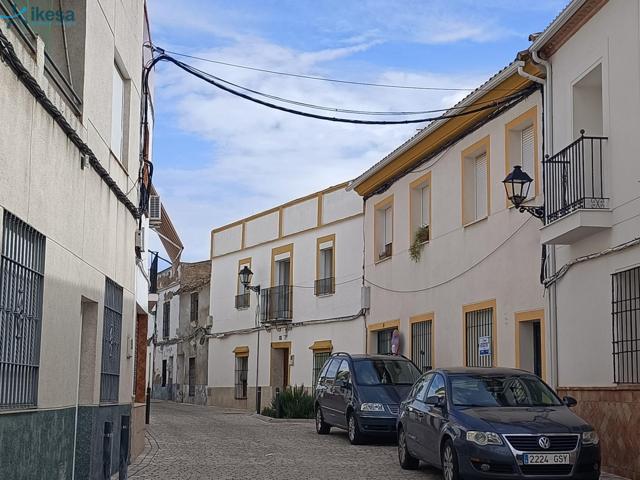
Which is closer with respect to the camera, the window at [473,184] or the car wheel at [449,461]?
the car wheel at [449,461]

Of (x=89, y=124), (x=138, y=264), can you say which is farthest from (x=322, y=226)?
(x=89, y=124)

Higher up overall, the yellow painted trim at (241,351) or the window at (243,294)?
the window at (243,294)

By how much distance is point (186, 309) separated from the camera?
41.0m

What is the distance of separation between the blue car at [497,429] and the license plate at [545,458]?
1 centimetres

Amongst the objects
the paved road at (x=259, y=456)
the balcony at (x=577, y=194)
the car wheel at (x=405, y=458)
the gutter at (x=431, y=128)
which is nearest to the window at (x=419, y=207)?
the gutter at (x=431, y=128)

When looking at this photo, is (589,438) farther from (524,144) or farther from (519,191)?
(524,144)

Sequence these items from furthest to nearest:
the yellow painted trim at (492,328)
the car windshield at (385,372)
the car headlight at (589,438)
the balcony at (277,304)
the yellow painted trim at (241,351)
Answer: the yellow painted trim at (241,351), the balcony at (277,304), the car windshield at (385,372), the yellow painted trim at (492,328), the car headlight at (589,438)

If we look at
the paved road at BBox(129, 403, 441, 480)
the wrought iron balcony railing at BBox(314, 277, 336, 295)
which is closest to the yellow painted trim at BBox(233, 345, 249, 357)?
the wrought iron balcony railing at BBox(314, 277, 336, 295)

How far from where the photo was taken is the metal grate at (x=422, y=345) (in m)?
20.8

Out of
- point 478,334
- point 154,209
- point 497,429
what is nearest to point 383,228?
point 478,334

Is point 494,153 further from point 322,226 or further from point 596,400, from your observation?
point 322,226

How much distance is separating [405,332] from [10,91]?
52.4ft

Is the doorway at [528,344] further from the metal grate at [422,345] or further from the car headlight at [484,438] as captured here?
the car headlight at [484,438]

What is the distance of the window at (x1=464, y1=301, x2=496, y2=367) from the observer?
17.6 m
